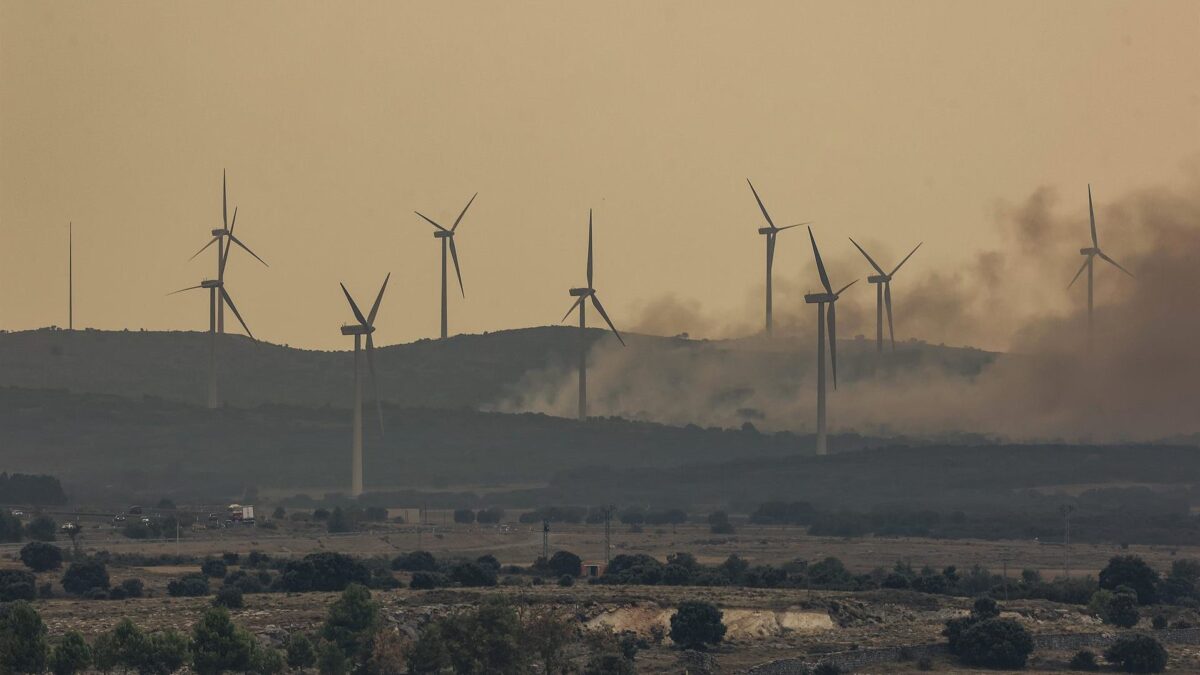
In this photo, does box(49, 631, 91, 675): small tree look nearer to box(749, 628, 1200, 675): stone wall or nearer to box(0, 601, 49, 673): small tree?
box(0, 601, 49, 673): small tree

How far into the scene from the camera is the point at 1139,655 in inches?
6791

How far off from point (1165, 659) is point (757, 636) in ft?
101

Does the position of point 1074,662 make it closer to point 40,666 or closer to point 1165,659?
point 1165,659

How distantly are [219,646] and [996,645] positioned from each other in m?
58.4

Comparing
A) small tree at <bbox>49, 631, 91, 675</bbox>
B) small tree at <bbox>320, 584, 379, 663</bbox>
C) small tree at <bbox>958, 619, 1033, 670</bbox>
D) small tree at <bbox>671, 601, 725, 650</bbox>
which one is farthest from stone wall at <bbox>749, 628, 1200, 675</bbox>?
small tree at <bbox>49, 631, 91, 675</bbox>

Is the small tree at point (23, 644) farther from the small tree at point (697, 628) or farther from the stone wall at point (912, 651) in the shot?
the small tree at point (697, 628)

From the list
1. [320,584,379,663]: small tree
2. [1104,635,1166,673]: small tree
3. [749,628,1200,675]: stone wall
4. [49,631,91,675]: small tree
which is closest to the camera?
[49,631,91,675]: small tree

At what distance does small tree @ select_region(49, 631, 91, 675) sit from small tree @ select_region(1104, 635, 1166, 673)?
246 ft

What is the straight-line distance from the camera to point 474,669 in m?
158

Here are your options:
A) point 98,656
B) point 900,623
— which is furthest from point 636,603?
point 98,656

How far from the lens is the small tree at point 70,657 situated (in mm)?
148125

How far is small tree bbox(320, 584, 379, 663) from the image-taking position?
166 metres

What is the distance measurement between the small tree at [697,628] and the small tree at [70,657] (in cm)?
4805

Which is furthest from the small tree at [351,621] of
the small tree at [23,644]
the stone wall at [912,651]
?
the stone wall at [912,651]
